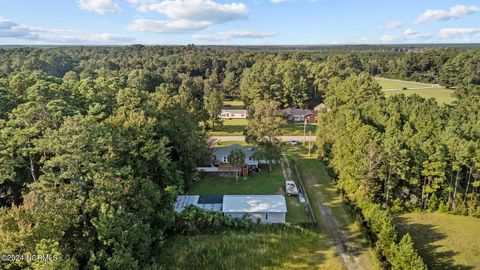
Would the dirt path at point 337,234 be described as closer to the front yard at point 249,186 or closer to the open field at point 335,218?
the open field at point 335,218

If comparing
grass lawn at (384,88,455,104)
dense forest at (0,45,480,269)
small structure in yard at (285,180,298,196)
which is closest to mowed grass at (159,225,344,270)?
dense forest at (0,45,480,269)

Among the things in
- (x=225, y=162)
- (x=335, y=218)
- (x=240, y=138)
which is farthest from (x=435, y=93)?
(x=335, y=218)

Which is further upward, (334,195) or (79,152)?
(79,152)

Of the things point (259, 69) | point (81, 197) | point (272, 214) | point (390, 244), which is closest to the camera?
point (81, 197)

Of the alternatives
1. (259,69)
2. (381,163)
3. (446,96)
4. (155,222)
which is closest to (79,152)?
(155,222)

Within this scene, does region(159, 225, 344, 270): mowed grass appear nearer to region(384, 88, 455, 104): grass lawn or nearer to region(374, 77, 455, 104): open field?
region(374, 77, 455, 104): open field

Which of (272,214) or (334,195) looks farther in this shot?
(334,195)

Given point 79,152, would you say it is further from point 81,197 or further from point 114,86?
point 114,86
